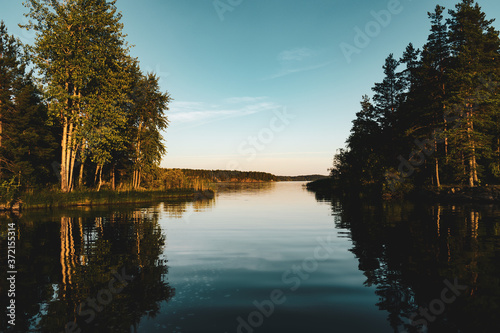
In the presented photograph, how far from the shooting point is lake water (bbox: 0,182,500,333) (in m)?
6.07

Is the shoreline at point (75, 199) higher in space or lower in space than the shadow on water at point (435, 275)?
higher

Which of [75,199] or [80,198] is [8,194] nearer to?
[75,199]

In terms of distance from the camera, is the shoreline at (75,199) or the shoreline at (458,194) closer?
the shoreline at (75,199)

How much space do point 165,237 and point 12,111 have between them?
27312 millimetres

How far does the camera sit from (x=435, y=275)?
8758mm

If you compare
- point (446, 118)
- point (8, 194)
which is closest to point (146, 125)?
point (8, 194)

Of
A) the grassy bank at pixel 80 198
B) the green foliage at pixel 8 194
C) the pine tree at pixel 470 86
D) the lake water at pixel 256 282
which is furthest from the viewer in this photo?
the pine tree at pixel 470 86

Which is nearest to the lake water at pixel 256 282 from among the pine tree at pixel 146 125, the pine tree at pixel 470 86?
the pine tree at pixel 470 86

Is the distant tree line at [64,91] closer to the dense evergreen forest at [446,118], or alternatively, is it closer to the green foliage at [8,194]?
the green foliage at [8,194]

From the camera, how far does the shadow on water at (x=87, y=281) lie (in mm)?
6148

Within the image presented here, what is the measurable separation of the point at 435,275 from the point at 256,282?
5.16m

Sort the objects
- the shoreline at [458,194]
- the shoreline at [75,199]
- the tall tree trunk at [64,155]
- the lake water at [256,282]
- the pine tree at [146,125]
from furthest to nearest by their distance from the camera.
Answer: the pine tree at [146,125] < the shoreline at [458,194] < the tall tree trunk at [64,155] < the shoreline at [75,199] < the lake water at [256,282]

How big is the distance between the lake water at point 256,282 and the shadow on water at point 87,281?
3 cm

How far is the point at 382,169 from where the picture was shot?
48281 mm
